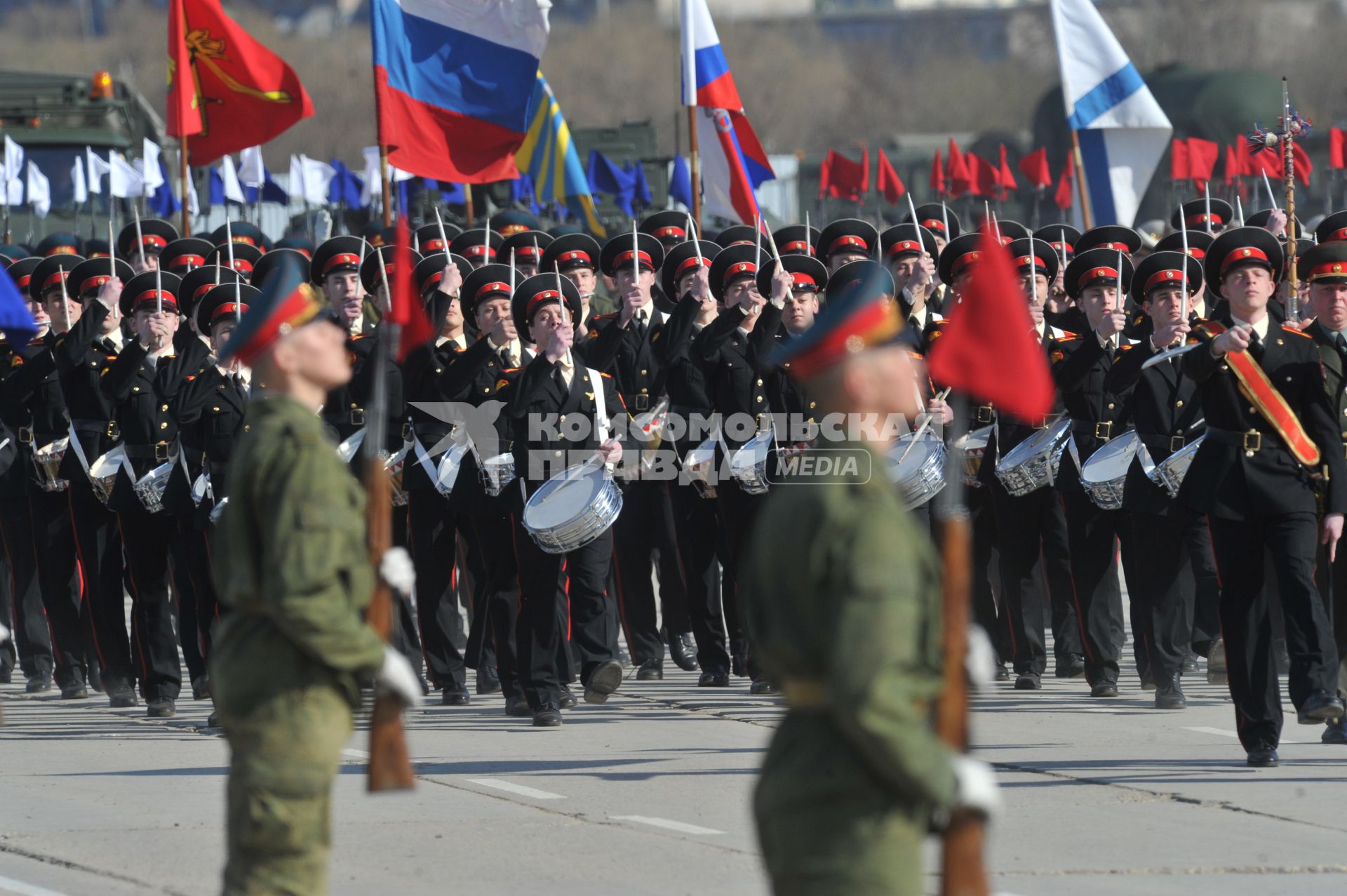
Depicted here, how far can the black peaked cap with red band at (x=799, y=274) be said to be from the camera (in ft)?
38.9

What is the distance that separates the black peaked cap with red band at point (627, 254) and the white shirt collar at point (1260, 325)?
13.4ft

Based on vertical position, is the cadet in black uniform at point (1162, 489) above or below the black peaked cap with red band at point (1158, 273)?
below

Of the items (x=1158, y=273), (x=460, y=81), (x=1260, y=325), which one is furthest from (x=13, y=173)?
(x=1260, y=325)

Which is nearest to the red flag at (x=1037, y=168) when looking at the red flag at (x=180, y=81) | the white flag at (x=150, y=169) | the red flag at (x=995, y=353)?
the white flag at (x=150, y=169)

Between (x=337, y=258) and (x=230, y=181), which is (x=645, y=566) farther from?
(x=230, y=181)

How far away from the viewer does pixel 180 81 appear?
15344 millimetres

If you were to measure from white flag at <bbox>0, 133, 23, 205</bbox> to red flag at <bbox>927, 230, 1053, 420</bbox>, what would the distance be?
18489mm

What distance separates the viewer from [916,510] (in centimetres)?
1079

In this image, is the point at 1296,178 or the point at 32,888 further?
the point at 1296,178

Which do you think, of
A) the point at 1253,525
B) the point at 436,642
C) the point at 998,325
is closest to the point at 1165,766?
the point at 1253,525

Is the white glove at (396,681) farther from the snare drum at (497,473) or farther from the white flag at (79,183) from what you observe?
the white flag at (79,183)

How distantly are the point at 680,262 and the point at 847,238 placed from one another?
3.41ft

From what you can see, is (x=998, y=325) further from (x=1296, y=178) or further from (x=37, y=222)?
(x=1296, y=178)

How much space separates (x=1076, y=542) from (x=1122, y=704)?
0.86 m
